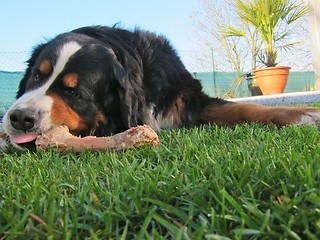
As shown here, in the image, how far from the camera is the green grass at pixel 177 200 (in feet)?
1.89

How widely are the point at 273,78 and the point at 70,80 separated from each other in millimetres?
7163

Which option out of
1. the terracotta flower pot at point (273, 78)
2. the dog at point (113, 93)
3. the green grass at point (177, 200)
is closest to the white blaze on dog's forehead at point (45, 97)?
the dog at point (113, 93)

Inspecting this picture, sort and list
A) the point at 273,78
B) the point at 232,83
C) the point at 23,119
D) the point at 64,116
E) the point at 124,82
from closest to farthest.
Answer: the point at 23,119, the point at 64,116, the point at 124,82, the point at 273,78, the point at 232,83

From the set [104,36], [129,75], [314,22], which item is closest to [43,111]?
[129,75]

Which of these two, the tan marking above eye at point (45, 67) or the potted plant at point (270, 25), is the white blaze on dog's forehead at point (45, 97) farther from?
the potted plant at point (270, 25)

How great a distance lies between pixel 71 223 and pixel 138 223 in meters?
0.12

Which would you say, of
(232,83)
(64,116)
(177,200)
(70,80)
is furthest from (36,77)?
(232,83)

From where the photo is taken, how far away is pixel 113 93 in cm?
219

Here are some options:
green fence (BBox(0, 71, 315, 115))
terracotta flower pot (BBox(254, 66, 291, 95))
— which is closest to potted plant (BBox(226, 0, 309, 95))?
terracotta flower pot (BBox(254, 66, 291, 95))

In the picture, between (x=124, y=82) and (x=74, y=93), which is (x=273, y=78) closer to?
(x=124, y=82)

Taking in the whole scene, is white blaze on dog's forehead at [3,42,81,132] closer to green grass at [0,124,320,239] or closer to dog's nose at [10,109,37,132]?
dog's nose at [10,109,37,132]

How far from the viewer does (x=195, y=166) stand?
38.3 inches

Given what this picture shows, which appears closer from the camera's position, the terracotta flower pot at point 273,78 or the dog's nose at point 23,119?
the dog's nose at point 23,119

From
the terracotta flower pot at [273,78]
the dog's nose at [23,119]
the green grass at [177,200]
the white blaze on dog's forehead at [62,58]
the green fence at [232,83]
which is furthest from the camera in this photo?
the green fence at [232,83]
